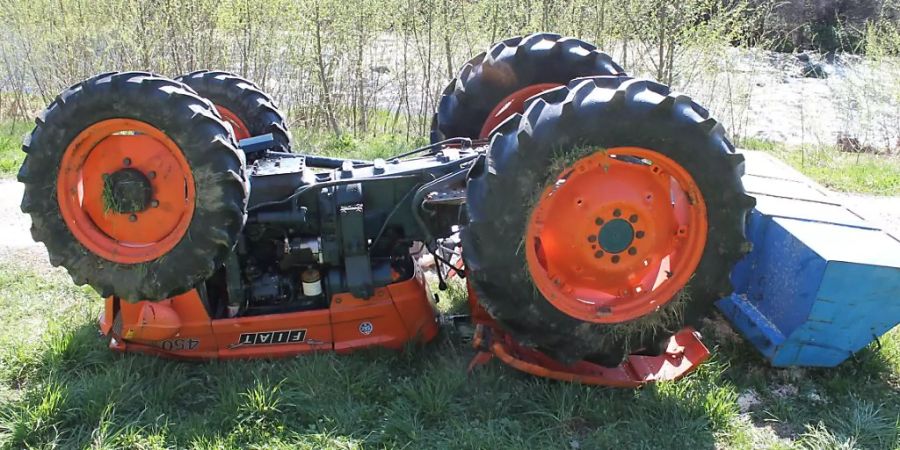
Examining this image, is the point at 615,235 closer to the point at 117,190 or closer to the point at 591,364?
the point at 591,364

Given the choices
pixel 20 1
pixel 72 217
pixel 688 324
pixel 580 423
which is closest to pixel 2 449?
pixel 72 217

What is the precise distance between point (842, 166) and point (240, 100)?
6.84 m

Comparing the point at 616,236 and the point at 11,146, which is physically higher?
the point at 616,236

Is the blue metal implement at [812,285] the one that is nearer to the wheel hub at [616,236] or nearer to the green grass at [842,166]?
the wheel hub at [616,236]

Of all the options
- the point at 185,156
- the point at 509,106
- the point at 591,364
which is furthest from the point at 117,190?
the point at 591,364

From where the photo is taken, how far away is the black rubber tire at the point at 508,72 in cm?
427

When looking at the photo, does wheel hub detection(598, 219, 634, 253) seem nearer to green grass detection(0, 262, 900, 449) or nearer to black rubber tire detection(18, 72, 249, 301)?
green grass detection(0, 262, 900, 449)

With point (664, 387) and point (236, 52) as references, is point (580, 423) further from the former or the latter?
point (236, 52)

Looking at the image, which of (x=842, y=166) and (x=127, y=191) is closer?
(x=127, y=191)

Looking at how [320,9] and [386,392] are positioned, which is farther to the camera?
[320,9]

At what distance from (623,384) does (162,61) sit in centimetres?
744

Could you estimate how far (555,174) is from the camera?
3160mm

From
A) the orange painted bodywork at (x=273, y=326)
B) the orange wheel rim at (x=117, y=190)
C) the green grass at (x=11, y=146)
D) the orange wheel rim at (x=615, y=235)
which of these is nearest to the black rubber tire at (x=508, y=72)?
the orange wheel rim at (x=615, y=235)

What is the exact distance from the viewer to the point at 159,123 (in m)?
3.21
